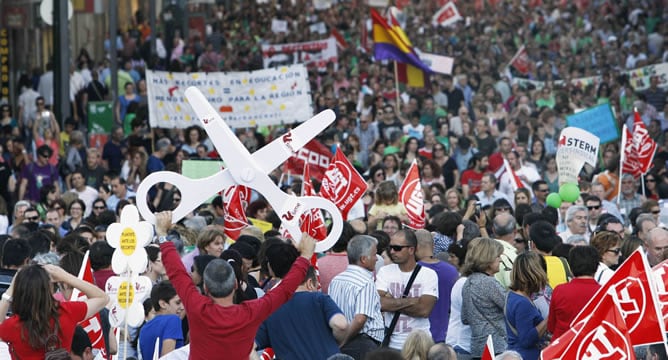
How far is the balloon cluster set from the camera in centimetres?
1542

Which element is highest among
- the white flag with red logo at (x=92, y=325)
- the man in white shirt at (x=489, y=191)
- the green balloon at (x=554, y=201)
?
the white flag with red logo at (x=92, y=325)

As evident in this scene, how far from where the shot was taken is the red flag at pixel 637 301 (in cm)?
820

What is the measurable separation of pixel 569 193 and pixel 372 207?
196 centimetres

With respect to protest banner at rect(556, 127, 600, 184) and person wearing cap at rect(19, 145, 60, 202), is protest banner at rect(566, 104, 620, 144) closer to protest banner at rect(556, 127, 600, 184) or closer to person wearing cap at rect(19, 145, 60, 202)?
protest banner at rect(556, 127, 600, 184)

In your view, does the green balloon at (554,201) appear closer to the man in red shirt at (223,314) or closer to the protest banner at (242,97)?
the protest banner at (242,97)

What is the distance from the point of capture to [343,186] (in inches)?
536

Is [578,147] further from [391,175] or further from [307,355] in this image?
[307,355]

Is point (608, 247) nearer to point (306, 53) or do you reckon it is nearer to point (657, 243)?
point (657, 243)

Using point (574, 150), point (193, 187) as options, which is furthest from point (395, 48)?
point (193, 187)

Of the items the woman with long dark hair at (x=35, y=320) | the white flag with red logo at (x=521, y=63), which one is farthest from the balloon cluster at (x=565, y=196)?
the white flag with red logo at (x=521, y=63)

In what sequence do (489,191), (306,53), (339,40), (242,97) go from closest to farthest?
(489,191) → (242,97) → (306,53) → (339,40)

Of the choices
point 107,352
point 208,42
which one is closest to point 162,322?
point 107,352

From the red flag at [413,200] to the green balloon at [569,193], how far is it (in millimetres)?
1606

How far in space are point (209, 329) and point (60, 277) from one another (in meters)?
0.85
